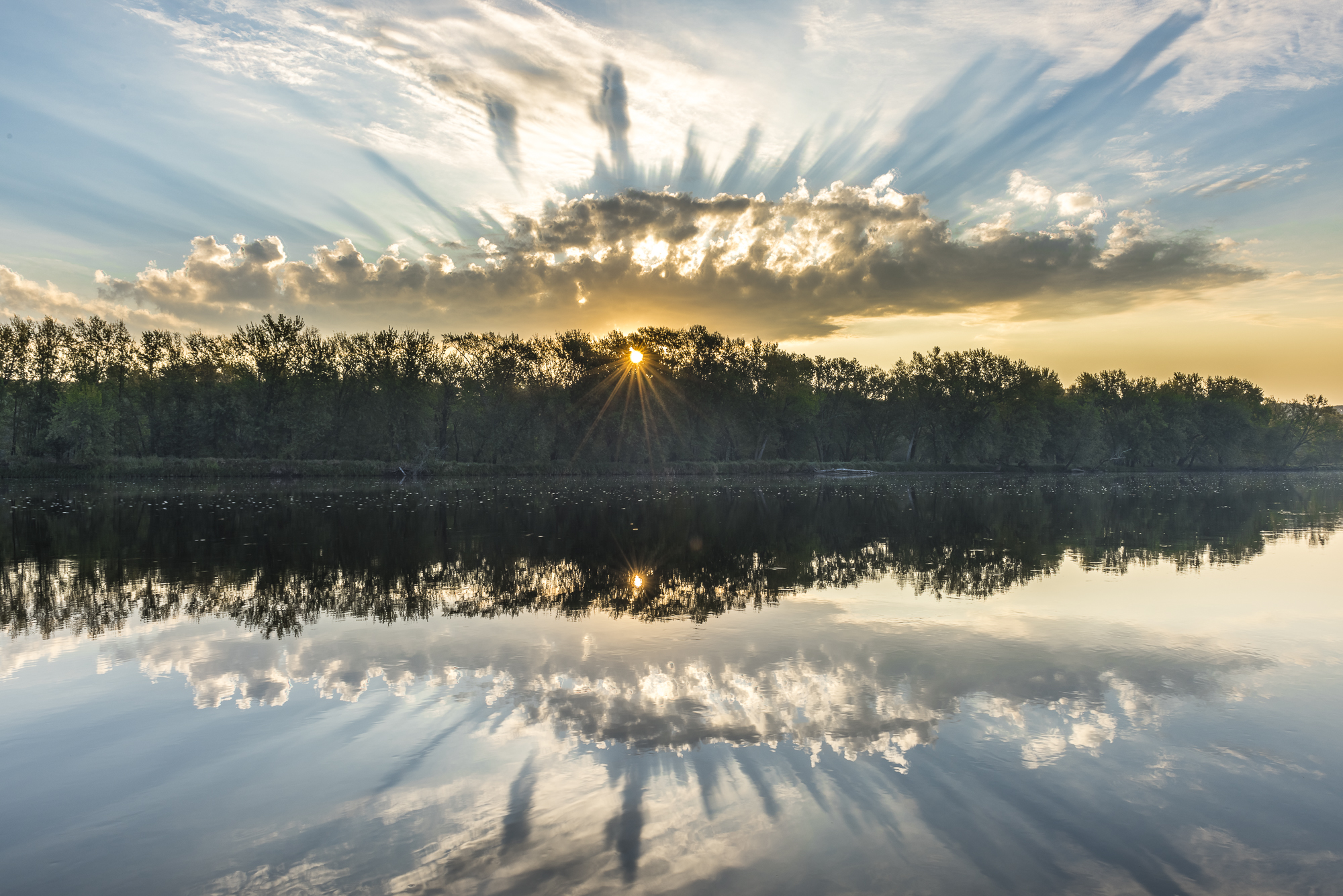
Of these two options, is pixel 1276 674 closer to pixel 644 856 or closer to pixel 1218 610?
pixel 1218 610

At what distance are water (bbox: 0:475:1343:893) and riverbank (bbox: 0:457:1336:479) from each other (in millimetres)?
59812

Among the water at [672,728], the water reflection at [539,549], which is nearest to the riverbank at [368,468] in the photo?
the water reflection at [539,549]

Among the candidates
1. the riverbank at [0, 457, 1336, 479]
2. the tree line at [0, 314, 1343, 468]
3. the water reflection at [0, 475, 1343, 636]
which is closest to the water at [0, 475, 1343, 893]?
the water reflection at [0, 475, 1343, 636]

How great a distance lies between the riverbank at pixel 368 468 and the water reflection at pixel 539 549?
76.6 ft

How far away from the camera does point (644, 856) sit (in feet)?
20.1

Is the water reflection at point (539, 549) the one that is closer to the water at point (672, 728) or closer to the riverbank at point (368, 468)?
the water at point (672, 728)

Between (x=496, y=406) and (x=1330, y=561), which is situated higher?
(x=496, y=406)

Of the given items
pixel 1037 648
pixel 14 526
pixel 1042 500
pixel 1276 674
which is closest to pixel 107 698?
pixel 1037 648

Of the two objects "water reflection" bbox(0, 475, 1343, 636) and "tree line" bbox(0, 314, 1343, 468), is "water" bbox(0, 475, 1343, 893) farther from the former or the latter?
"tree line" bbox(0, 314, 1343, 468)

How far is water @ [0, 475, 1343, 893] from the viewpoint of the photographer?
20.1ft

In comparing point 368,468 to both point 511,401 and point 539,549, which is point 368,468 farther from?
point 539,549

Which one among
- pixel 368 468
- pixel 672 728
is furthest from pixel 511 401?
pixel 672 728

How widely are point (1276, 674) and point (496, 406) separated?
91.2 meters

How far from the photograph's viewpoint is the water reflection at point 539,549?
17.3 m
